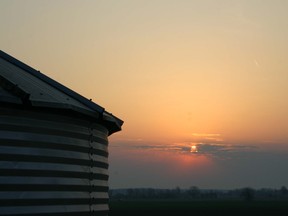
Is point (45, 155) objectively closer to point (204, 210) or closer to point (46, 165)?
point (46, 165)

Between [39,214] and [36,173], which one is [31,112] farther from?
[39,214]

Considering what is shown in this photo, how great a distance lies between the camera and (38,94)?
9961 millimetres

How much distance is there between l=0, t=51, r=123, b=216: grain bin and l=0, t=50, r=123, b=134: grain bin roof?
0.02m

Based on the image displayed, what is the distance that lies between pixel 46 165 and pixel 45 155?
185mm

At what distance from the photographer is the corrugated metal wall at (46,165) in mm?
8719

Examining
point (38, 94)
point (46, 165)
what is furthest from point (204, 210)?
point (46, 165)

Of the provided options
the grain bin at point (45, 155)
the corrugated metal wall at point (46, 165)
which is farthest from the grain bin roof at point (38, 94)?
the corrugated metal wall at point (46, 165)

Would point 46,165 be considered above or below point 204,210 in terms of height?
below

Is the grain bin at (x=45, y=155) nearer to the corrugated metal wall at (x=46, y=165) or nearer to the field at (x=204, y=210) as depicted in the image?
the corrugated metal wall at (x=46, y=165)

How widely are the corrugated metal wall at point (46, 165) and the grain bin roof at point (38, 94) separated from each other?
0.77 feet

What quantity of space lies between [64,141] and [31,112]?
0.91 m

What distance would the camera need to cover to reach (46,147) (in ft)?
30.6

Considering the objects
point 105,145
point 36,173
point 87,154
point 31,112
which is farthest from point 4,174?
point 105,145

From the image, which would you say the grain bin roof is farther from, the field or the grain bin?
the field
